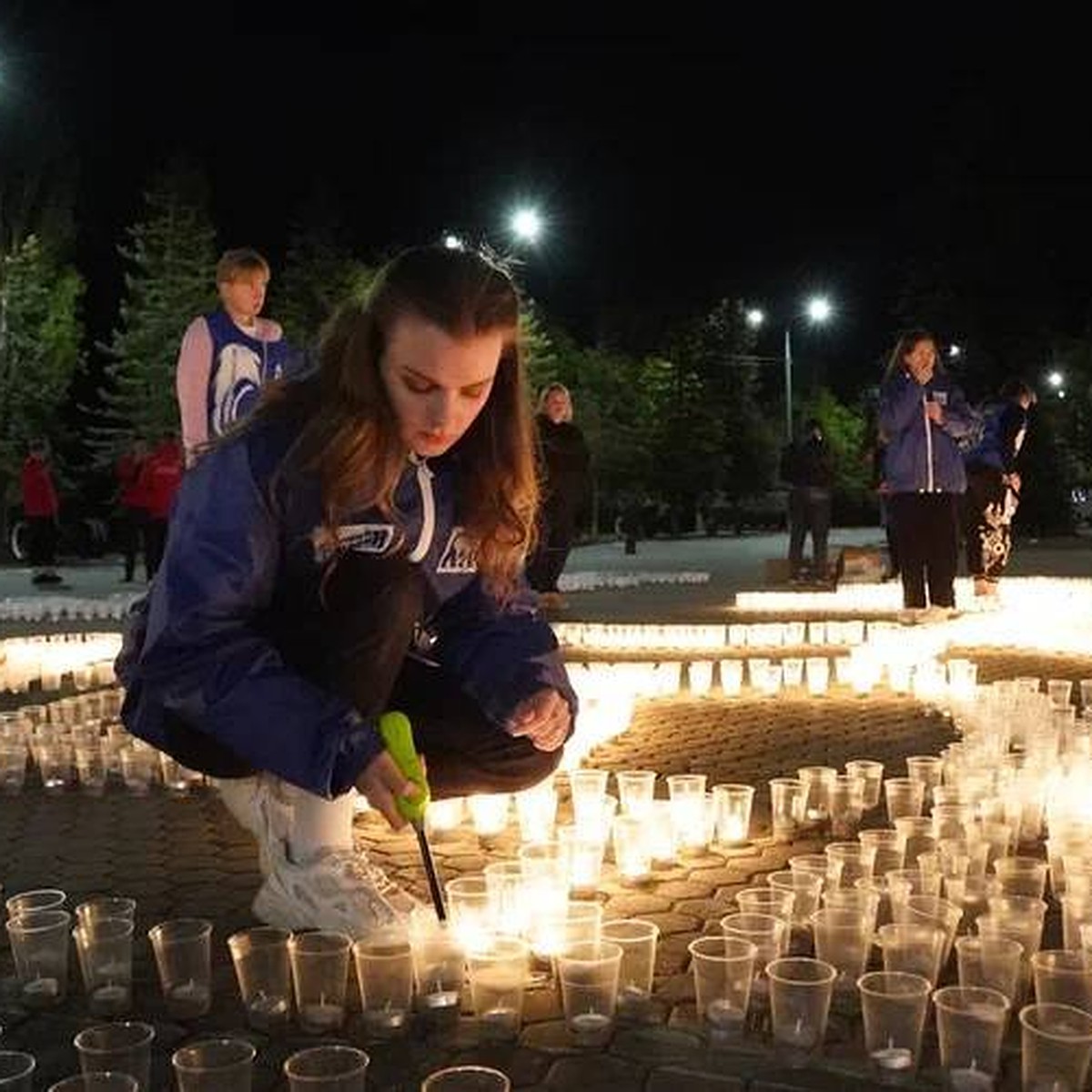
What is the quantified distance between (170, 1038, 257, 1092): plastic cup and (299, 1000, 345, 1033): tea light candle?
58 cm

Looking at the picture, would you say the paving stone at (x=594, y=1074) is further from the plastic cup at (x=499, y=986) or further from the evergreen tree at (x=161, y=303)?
the evergreen tree at (x=161, y=303)

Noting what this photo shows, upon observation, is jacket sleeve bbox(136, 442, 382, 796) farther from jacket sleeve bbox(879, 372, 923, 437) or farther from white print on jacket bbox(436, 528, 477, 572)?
jacket sleeve bbox(879, 372, 923, 437)

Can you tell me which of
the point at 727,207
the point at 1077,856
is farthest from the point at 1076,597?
the point at 727,207

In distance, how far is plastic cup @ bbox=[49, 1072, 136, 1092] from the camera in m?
2.22

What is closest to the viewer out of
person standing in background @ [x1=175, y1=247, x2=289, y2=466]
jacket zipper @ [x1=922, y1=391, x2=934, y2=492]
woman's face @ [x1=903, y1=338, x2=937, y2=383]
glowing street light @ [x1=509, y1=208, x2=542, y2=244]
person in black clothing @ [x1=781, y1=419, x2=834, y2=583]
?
person standing in background @ [x1=175, y1=247, x2=289, y2=466]

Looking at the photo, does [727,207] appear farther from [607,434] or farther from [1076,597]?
[1076,597]

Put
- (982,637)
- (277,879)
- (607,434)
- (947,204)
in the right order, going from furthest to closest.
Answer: (607,434)
(947,204)
(982,637)
(277,879)

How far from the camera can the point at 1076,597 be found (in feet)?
39.5

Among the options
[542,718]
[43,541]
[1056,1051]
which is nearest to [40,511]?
[43,541]

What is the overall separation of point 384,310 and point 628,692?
366cm

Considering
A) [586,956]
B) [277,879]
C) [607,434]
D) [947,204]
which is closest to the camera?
[586,956]

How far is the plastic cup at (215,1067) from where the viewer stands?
7.63ft

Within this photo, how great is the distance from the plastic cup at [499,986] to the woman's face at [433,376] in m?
1.07

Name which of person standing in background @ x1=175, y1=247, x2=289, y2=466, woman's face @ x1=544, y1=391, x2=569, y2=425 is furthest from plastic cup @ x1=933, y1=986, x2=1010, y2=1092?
woman's face @ x1=544, y1=391, x2=569, y2=425
